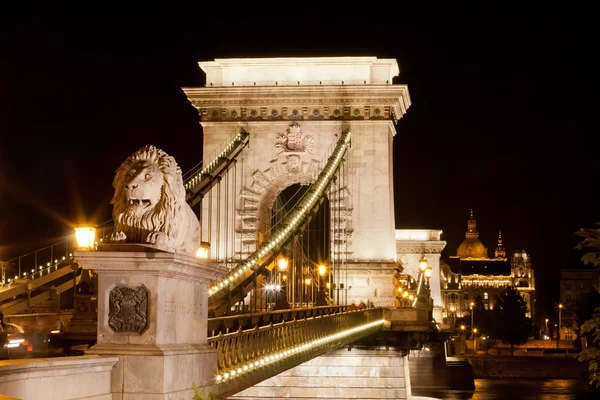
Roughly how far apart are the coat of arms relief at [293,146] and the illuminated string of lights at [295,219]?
1.66 meters

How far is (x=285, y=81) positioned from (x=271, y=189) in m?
4.77

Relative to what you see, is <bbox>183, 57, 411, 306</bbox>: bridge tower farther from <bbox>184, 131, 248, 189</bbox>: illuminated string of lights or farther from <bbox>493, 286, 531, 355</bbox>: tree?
<bbox>493, 286, 531, 355</bbox>: tree

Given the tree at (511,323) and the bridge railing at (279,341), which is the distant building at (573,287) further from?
the bridge railing at (279,341)

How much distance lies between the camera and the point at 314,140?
53.9m

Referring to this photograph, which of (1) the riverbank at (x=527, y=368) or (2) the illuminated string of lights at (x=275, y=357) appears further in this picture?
(1) the riverbank at (x=527, y=368)

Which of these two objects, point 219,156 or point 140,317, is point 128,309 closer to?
point 140,317

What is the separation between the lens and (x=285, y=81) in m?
54.3

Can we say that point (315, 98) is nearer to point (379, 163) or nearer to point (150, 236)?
point (379, 163)

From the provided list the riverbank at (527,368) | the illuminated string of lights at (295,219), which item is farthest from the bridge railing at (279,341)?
the riverbank at (527,368)

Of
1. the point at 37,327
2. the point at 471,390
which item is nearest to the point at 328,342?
the point at 37,327

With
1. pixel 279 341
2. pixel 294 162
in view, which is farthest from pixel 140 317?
pixel 294 162

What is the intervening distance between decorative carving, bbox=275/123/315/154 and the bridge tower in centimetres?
4

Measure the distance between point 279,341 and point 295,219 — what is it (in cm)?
1934

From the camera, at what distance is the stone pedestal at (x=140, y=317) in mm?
12656
